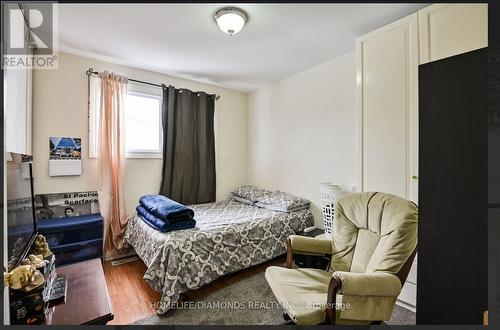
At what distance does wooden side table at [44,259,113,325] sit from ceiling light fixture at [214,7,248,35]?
2.05m

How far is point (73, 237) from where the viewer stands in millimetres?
2174

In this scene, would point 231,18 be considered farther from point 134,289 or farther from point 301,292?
point 134,289

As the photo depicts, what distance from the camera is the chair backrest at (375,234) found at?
128 cm

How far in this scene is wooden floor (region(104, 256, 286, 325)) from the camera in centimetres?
171

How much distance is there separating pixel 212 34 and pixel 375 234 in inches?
87.6

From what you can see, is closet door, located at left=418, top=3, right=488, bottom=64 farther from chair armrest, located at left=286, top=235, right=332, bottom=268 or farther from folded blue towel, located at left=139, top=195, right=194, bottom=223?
folded blue towel, located at left=139, top=195, right=194, bottom=223

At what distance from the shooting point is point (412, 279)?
167cm

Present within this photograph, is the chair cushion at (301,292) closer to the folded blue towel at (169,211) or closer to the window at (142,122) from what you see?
the folded blue towel at (169,211)

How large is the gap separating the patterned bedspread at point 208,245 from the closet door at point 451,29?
6.61ft

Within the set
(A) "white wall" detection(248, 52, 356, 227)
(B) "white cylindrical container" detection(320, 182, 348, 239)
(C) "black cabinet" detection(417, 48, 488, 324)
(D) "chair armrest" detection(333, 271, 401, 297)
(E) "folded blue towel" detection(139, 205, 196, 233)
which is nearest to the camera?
(C) "black cabinet" detection(417, 48, 488, 324)

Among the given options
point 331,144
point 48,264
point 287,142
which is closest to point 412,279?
point 331,144

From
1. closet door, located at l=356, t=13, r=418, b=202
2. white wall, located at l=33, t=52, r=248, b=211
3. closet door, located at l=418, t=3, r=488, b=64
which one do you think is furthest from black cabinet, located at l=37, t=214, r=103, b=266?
closet door, located at l=418, t=3, r=488, b=64

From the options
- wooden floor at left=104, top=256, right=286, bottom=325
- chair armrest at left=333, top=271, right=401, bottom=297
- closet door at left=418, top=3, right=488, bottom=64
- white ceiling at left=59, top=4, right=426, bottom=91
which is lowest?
wooden floor at left=104, top=256, right=286, bottom=325

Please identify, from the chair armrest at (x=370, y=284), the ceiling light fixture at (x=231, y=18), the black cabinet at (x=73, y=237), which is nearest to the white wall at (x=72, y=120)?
the black cabinet at (x=73, y=237)
